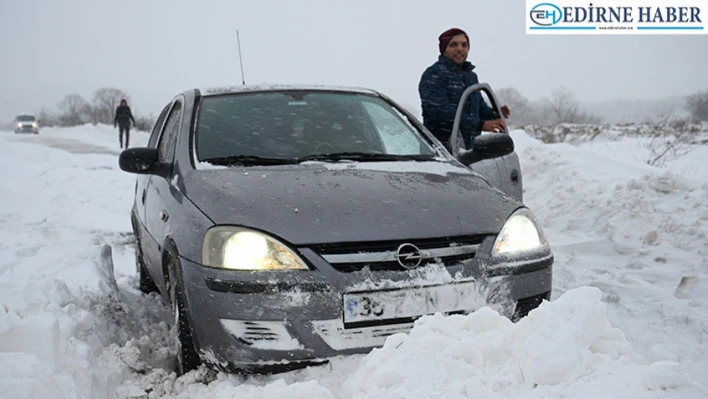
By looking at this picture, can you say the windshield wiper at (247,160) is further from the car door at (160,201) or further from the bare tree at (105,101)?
the bare tree at (105,101)

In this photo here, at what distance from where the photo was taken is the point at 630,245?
535 centimetres

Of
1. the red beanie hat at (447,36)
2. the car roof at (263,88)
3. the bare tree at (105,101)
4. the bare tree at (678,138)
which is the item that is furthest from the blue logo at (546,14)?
the bare tree at (105,101)

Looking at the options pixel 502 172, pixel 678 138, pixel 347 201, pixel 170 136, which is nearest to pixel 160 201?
pixel 170 136

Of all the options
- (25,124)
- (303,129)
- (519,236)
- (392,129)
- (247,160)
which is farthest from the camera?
(25,124)

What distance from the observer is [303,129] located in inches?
137

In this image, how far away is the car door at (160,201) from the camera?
3.02 m

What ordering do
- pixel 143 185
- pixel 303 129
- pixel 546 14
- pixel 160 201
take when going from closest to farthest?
1. pixel 160 201
2. pixel 303 129
3. pixel 143 185
4. pixel 546 14

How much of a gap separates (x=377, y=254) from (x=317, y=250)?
0.77 ft

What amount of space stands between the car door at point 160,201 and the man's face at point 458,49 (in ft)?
7.66

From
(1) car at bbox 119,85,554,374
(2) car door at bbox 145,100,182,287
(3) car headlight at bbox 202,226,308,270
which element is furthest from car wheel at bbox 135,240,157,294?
(3) car headlight at bbox 202,226,308,270

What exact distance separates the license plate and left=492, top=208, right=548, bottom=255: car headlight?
1.01ft

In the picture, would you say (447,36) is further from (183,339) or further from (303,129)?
(183,339)

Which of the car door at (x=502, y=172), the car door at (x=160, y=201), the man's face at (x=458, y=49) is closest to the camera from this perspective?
the car door at (x=160, y=201)

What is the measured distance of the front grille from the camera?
2287 mm
